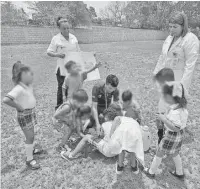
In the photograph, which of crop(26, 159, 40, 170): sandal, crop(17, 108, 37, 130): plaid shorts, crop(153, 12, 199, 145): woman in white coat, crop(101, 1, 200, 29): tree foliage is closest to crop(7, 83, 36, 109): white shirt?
crop(17, 108, 37, 130): plaid shorts

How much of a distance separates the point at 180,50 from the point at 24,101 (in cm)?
221

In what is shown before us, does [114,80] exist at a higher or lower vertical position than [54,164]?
higher

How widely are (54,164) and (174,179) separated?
5.99 feet

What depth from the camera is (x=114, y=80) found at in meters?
2.78

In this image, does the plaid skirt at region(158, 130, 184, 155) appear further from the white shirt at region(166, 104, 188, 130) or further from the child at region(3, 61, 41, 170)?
the child at region(3, 61, 41, 170)

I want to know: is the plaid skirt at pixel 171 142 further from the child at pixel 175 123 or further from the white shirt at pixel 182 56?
the white shirt at pixel 182 56

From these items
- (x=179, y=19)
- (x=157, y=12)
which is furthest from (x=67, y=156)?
(x=157, y=12)

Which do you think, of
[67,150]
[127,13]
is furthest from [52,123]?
[127,13]

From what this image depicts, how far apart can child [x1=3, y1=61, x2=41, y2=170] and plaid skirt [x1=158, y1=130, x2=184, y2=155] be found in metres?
1.70

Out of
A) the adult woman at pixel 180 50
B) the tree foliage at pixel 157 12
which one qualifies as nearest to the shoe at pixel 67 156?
the adult woman at pixel 180 50

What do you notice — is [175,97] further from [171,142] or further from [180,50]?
[180,50]

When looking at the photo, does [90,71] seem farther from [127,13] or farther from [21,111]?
[127,13]

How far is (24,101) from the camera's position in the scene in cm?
231

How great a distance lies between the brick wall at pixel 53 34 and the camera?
17500 millimetres
